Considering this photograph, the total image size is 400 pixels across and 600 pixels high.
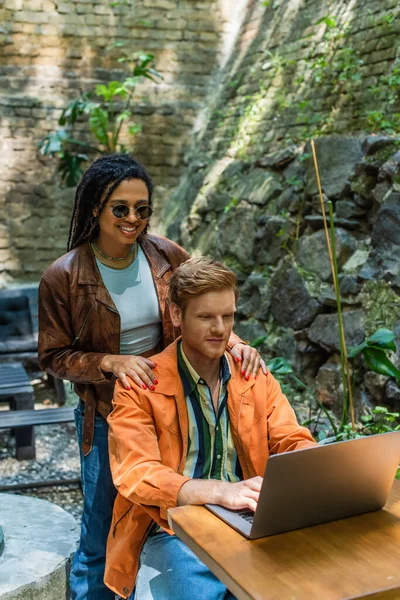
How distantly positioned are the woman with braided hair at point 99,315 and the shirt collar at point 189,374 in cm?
11

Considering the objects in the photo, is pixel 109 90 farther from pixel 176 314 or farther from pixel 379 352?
pixel 176 314

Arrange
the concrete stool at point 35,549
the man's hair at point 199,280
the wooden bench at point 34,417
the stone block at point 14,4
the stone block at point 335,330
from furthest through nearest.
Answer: the stone block at point 14,4 → the stone block at point 335,330 → the wooden bench at point 34,417 → the concrete stool at point 35,549 → the man's hair at point 199,280

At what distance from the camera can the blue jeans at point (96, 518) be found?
2361 mm

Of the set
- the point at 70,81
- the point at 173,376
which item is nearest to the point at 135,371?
the point at 173,376

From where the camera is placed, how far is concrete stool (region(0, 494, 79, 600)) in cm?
247

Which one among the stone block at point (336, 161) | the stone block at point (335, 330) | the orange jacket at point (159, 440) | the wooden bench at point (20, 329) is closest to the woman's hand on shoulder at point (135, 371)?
the orange jacket at point (159, 440)

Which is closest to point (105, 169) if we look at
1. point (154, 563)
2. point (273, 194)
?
point (154, 563)

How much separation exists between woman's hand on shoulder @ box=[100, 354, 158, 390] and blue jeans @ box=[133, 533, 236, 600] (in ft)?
1.38

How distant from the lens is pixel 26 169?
27.7ft

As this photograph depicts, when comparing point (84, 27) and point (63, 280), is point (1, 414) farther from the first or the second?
point (84, 27)

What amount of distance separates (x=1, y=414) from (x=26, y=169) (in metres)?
4.41

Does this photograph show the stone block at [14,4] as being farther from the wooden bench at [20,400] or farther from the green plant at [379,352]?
the green plant at [379,352]

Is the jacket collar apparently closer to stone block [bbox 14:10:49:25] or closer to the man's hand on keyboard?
the man's hand on keyboard

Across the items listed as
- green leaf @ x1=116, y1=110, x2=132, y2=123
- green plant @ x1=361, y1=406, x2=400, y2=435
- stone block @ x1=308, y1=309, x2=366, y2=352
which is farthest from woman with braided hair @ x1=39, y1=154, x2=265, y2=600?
green leaf @ x1=116, y1=110, x2=132, y2=123
